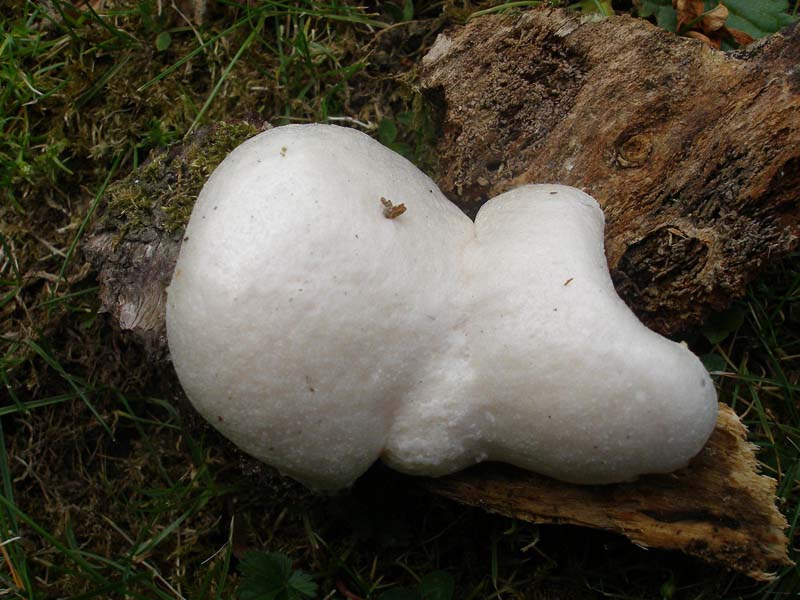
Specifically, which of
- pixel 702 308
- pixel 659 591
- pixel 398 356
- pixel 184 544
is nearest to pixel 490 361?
pixel 398 356

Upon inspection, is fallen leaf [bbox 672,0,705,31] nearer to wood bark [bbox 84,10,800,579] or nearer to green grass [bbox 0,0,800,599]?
wood bark [bbox 84,10,800,579]

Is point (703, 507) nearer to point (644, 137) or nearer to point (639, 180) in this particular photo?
point (639, 180)

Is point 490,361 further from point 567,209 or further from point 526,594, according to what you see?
point 526,594

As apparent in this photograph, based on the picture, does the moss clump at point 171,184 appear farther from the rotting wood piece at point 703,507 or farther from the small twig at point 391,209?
the rotting wood piece at point 703,507

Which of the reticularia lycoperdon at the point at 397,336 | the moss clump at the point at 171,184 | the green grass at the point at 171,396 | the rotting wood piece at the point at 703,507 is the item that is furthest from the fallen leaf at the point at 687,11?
the moss clump at the point at 171,184

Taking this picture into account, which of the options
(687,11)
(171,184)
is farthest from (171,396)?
(687,11)

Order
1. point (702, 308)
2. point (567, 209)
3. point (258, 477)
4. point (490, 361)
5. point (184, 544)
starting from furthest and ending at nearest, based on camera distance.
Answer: point (184, 544) → point (258, 477) → point (702, 308) → point (567, 209) → point (490, 361)

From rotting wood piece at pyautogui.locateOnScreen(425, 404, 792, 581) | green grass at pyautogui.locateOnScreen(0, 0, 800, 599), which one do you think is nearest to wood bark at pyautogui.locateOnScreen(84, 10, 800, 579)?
rotting wood piece at pyautogui.locateOnScreen(425, 404, 792, 581)

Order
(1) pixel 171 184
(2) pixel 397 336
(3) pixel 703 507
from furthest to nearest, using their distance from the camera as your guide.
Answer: (1) pixel 171 184, (3) pixel 703 507, (2) pixel 397 336
